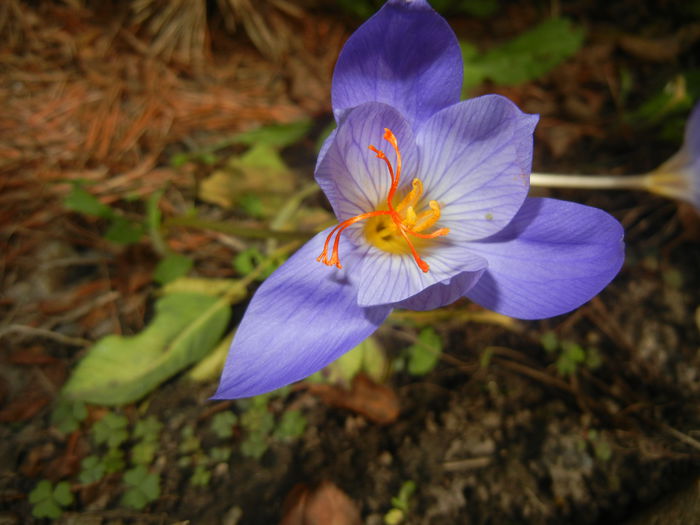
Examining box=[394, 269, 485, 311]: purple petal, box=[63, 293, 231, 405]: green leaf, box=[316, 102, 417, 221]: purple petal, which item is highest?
box=[316, 102, 417, 221]: purple petal

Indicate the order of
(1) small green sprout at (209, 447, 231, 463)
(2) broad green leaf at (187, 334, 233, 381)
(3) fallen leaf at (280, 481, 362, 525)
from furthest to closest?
(2) broad green leaf at (187, 334, 233, 381) → (1) small green sprout at (209, 447, 231, 463) → (3) fallen leaf at (280, 481, 362, 525)

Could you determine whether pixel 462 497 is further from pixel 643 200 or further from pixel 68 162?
pixel 68 162

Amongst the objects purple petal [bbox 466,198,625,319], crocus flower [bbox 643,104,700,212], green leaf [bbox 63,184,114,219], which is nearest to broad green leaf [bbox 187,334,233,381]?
green leaf [bbox 63,184,114,219]

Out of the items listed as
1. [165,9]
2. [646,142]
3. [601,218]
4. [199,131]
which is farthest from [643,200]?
[165,9]

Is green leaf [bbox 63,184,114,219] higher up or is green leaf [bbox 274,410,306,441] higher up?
green leaf [bbox 63,184,114,219]

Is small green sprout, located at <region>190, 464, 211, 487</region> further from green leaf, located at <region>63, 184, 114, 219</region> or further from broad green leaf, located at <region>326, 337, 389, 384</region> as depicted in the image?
green leaf, located at <region>63, 184, 114, 219</region>

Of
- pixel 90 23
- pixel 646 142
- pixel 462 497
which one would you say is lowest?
pixel 462 497

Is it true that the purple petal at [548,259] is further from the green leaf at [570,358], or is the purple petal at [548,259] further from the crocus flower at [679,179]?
the green leaf at [570,358]
